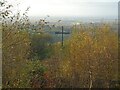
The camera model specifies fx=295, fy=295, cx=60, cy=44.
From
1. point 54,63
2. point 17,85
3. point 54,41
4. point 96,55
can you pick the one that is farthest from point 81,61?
point 17,85

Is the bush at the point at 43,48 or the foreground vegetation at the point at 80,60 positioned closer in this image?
the bush at the point at 43,48

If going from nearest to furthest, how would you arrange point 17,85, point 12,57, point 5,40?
point 5,40 → point 12,57 → point 17,85

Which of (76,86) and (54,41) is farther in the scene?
(76,86)

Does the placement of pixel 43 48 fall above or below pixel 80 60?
above

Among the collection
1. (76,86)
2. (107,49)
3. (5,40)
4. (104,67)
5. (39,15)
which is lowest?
(76,86)

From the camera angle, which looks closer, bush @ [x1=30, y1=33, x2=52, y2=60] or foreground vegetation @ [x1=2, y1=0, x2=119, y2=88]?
bush @ [x1=30, y1=33, x2=52, y2=60]

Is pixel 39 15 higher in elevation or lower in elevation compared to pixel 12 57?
higher

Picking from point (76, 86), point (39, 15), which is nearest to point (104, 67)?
point (76, 86)

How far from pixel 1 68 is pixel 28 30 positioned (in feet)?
2.01

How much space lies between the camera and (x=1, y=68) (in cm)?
338

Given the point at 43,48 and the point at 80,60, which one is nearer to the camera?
the point at 43,48

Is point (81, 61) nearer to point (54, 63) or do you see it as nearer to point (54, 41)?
point (54, 63)

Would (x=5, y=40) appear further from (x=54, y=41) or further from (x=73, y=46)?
(x=73, y=46)

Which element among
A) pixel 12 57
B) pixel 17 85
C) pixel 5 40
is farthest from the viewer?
pixel 17 85
